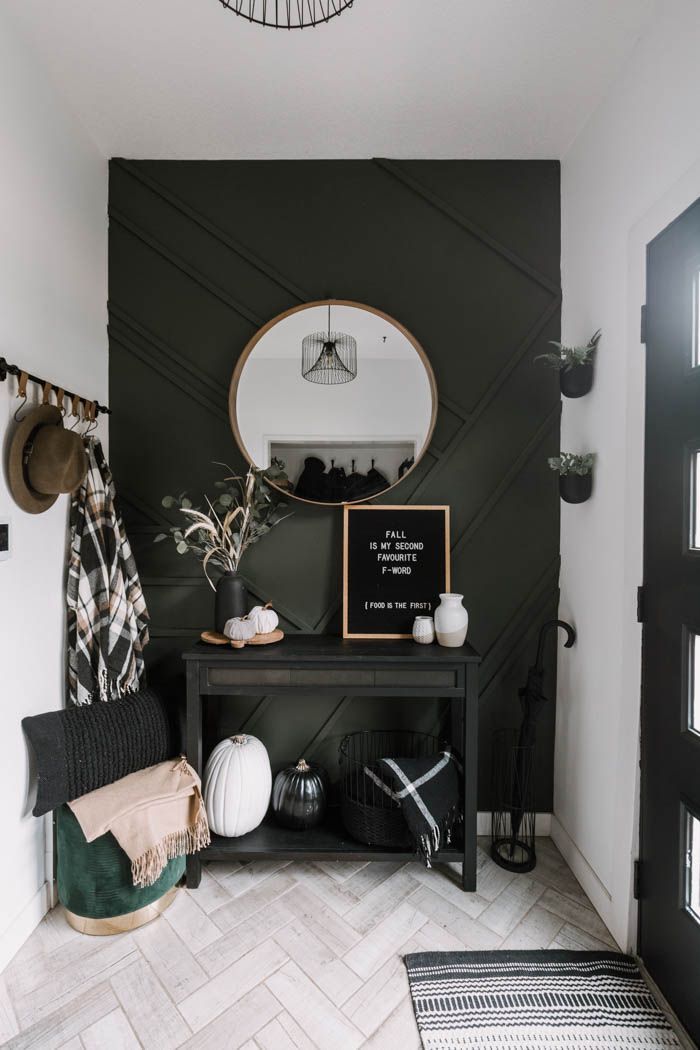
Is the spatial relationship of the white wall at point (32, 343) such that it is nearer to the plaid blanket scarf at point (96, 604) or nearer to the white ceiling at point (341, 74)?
the plaid blanket scarf at point (96, 604)

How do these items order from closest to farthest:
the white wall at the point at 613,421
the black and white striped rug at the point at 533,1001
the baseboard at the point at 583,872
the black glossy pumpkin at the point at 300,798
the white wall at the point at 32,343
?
the black and white striped rug at the point at 533,1001 < the white wall at the point at 613,421 < the white wall at the point at 32,343 < the baseboard at the point at 583,872 < the black glossy pumpkin at the point at 300,798

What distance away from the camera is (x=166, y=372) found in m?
2.25

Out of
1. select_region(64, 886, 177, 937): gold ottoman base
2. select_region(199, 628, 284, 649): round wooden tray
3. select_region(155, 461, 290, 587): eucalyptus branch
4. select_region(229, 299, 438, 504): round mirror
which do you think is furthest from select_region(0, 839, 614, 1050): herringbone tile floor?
select_region(229, 299, 438, 504): round mirror

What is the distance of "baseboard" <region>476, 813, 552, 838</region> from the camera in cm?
225

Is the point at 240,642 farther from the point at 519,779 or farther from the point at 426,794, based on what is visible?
the point at 519,779

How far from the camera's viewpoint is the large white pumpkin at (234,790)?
6.32 feet

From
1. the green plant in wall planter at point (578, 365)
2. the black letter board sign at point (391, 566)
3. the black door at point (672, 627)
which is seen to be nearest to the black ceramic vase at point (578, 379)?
the green plant in wall planter at point (578, 365)

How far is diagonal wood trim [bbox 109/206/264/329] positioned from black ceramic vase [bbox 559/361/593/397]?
4.04 feet

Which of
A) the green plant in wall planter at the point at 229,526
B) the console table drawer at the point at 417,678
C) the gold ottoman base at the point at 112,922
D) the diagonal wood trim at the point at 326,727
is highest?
the green plant in wall planter at the point at 229,526

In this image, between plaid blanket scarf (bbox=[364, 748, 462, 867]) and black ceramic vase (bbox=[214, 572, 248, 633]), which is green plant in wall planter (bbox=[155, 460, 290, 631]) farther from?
plaid blanket scarf (bbox=[364, 748, 462, 867])

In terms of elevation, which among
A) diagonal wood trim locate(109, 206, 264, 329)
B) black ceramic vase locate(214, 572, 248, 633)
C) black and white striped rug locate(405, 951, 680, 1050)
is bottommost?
black and white striped rug locate(405, 951, 680, 1050)

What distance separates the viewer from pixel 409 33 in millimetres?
1629

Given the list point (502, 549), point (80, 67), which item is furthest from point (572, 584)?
point (80, 67)

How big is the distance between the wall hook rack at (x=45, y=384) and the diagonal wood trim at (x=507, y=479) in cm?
151
